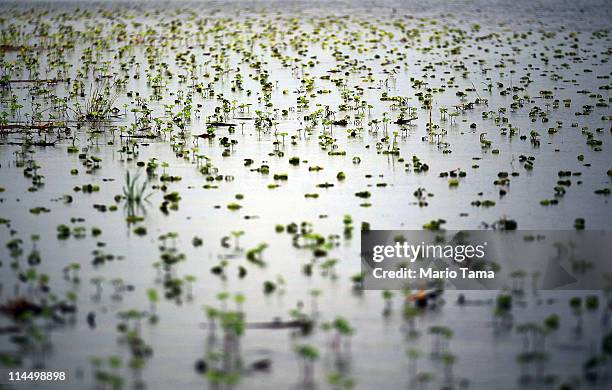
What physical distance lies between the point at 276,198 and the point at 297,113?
782 cm

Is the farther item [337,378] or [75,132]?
[75,132]

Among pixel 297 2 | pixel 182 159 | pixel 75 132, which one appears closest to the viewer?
pixel 182 159

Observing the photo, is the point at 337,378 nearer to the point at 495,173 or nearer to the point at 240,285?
the point at 240,285

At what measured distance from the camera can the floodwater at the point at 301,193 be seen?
9.41 meters

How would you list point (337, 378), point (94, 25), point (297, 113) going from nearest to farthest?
1. point (337, 378)
2. point (297, 113)
3. point (94, 25)

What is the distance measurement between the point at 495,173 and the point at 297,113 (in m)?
6.99

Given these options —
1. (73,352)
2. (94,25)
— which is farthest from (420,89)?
(94,25)

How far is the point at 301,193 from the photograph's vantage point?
15.2 meters

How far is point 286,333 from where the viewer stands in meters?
9.75

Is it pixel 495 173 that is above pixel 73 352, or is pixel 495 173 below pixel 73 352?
above

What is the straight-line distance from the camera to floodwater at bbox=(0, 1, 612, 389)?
9.41 meters

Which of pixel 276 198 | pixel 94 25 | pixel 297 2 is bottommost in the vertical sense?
pixel 276 198

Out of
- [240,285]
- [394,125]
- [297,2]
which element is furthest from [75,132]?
[297,2]

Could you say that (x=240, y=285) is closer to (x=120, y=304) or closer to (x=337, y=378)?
(x=120, y=304)
